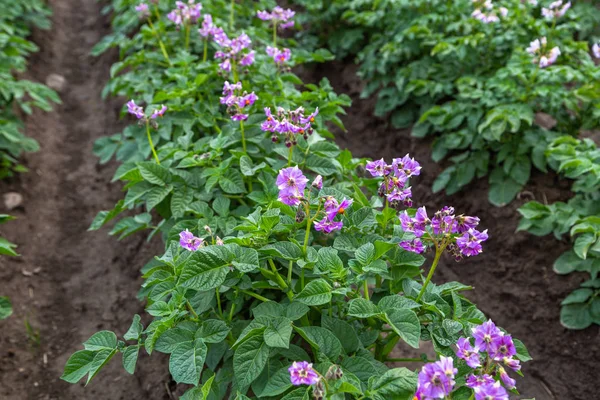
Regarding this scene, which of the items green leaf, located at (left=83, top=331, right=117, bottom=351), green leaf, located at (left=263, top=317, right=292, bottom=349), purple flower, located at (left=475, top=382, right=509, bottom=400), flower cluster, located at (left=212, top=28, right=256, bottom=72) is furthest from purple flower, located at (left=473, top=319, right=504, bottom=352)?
flower cluster, located at (left=212, top=28, right=256, bottom=72)

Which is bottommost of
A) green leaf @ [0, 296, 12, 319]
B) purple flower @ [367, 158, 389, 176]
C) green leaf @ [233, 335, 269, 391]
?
green leaf @ [0, 296, 12, 319]

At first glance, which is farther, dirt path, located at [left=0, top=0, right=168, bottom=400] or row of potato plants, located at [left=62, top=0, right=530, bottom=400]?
dirt path, located at [left=0, top=0, right=168, bottom=400]

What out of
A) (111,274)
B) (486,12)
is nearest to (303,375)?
(111,274)

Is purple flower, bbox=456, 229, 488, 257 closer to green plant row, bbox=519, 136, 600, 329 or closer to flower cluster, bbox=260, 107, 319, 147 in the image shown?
flower cluster, bbox=260, 107, 319, 147

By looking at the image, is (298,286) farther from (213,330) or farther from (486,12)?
(486,12)

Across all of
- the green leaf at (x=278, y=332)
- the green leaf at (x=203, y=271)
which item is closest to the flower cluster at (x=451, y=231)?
the green leaf at (x=278, y=332)

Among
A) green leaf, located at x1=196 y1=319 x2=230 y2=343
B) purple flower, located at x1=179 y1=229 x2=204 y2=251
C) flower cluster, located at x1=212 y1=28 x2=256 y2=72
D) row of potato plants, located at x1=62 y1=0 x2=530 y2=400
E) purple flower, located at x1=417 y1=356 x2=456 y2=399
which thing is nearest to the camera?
purple flower, located at x1=417 y1=356 x2=456 y2=399

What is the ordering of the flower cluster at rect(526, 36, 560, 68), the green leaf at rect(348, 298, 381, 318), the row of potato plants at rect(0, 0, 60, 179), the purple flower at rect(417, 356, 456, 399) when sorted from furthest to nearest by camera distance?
1. the row of potato plants at rect(0, 0, 60, 179)
2. the flower cluster at rect(526, 36, 560, 68)
3. the green leaf at rect(348, 298, 381, 318)
4. the purple flower at rect(417, 356, 456, 399)

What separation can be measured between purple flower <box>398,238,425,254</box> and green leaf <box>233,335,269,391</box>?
20.8 inches

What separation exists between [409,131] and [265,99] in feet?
5.26

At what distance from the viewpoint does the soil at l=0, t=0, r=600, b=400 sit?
2695 mm

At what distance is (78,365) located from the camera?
1760 millimetres

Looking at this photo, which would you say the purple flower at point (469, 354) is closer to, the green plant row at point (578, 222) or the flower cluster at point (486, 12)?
the green plant row at point (578, 222)

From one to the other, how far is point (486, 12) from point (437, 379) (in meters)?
2.93
